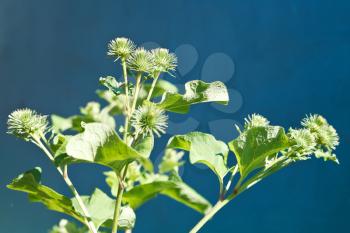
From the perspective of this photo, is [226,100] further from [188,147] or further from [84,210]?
[84,210]

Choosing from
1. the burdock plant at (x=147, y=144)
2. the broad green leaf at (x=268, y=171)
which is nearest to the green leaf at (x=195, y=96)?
the burdock plant at (x=147, y=144)

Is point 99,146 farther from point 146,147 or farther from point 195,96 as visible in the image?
point 195,96

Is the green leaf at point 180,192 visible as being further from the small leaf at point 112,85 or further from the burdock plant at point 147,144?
the small leaf at point 112,85

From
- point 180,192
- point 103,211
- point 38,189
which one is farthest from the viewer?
point 103,211

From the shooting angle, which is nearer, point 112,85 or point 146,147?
point 146,147

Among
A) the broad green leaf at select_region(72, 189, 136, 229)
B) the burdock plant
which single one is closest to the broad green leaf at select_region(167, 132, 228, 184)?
the burdock plant

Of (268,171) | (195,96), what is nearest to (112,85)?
(195,96)

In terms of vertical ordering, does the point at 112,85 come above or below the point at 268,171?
above
